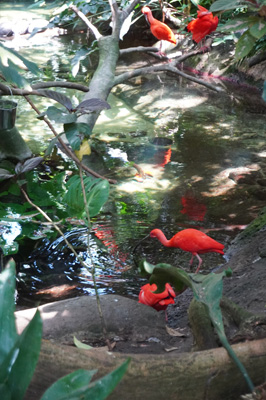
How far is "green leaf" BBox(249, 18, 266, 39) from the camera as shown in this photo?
1730mm

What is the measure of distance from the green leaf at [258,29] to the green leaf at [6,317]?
1103 millimetres

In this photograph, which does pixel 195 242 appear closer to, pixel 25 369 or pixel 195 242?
pixel 195 242

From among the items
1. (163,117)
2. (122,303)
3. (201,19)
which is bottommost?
(163,117)

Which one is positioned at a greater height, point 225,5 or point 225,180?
point 225,5

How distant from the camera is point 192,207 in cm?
437

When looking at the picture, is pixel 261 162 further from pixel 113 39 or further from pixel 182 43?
pixel 182 43

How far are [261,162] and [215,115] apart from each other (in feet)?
5.39

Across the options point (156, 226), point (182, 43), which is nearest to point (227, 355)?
point (156, 226)

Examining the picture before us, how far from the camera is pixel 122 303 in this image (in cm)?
245

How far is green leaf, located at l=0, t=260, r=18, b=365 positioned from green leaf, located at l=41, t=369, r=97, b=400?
0.14 meters

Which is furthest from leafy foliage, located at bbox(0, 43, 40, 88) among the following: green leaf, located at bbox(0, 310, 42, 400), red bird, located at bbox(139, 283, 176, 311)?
green leaf, located at bbox(0, 310, 42, 400)

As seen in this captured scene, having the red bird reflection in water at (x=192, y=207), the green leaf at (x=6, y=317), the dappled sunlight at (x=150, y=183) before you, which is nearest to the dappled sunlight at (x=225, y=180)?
the red bird reflection in water at (x=192, y=207)

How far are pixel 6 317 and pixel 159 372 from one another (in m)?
0.48

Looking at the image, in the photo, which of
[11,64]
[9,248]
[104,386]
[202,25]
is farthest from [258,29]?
[202,25]
